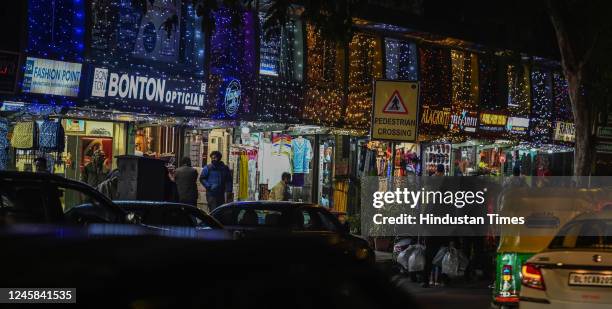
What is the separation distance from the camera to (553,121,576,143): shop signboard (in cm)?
2997

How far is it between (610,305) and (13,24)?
11196 mm

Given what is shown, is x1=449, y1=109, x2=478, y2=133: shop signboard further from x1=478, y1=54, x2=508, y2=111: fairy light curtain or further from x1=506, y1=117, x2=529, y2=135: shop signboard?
x1=506, y1=117, x2=529, y2=135: shop signboard

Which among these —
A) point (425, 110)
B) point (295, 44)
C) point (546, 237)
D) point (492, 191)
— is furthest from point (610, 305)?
point (425, 110)

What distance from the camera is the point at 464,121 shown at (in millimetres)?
25625

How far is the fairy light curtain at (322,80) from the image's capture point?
69.0 ft

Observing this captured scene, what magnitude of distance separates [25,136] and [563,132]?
794 inches

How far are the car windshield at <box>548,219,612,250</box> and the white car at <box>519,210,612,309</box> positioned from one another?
15 cm

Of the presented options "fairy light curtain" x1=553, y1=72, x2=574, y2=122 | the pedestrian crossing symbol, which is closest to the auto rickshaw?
the pedestrian crossing symbol

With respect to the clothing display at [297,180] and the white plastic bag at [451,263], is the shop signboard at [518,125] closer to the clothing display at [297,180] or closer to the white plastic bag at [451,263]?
the clothing display at [297,180]

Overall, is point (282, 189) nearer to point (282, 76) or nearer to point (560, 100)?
point (282, 76)

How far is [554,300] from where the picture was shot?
831cm

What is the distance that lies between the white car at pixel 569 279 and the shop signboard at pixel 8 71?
9.75 m

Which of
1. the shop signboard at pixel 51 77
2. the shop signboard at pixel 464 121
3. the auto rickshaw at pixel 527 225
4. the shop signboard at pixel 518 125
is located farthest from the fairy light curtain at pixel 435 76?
the auto rickshaw at pixel 527 225

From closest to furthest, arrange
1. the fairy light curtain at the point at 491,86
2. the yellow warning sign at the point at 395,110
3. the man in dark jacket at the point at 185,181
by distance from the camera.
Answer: the yellow warning sign at the point at 395,110 → the man in dark jacket at the point at 185,181 → the fairy light curtain at the point at 491,86
